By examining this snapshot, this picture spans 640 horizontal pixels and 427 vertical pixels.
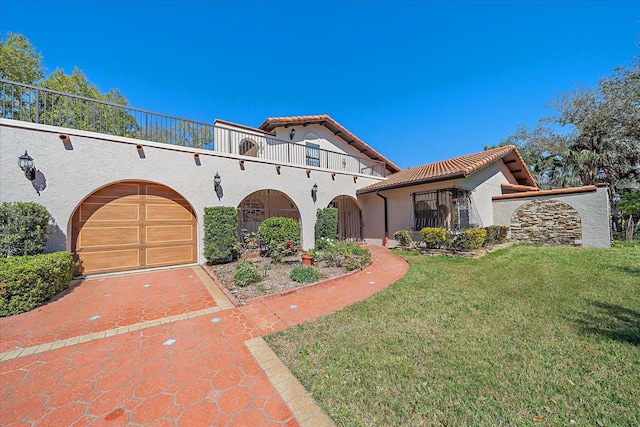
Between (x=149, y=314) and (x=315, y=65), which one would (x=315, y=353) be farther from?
(x=315, y=65)

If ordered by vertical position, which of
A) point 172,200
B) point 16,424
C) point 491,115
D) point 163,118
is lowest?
point 16,424

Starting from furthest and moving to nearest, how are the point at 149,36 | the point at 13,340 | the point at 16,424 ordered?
the point at 149,36
the point at 13,340
the point at 16,424

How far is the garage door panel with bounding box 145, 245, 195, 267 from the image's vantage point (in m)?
8.48

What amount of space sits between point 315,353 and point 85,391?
2810 mm

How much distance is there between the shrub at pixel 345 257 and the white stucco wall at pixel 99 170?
407 centimetres

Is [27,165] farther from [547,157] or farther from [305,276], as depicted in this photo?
[547,157]

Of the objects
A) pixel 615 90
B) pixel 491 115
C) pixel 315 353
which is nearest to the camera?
pixel 315 353

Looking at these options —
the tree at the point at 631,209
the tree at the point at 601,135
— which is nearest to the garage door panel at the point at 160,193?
the tree at the point at 631,209

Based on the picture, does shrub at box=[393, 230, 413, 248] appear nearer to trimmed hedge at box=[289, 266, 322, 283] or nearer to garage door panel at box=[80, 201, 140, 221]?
trimmed hedge at box=[289, 266, 322, 283]

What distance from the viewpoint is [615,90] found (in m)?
14.5

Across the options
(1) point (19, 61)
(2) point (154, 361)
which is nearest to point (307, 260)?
(2) point (154, 361)

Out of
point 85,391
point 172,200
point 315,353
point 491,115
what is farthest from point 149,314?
point 491,115

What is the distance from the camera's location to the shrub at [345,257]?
8.46 metres

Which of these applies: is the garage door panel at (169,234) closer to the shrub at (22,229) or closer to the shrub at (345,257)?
the shrub at (22,229)
